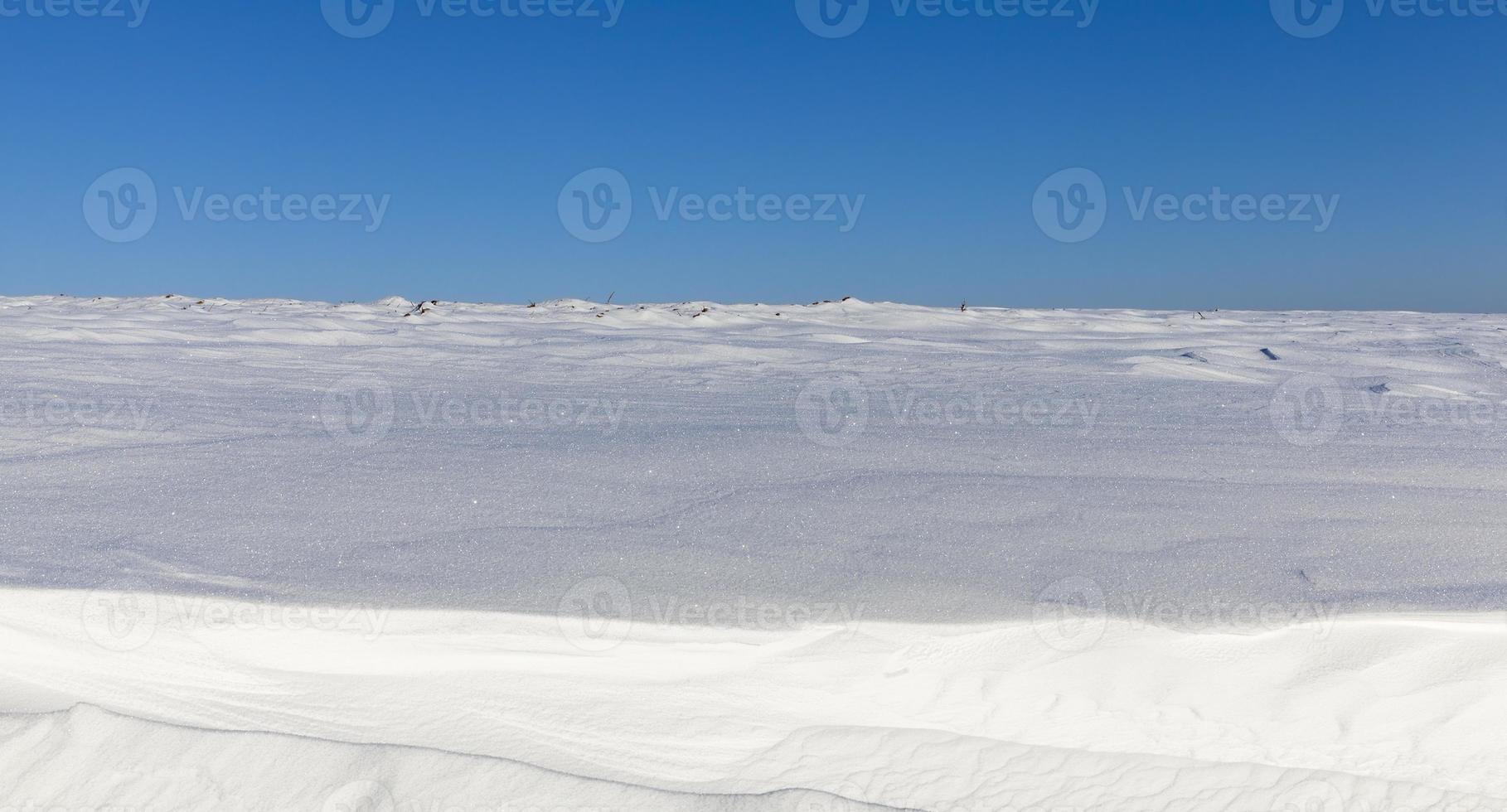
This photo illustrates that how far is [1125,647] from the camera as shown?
139 cm

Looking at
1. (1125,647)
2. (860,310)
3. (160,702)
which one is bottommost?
(160,702)

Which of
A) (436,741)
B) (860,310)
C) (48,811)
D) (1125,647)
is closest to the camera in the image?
(48,811)

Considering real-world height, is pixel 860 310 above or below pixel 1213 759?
above

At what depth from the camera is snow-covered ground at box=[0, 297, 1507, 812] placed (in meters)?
1.26

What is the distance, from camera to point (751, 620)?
1440 mm

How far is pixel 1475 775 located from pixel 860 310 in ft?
21.6

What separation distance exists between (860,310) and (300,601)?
6531 mm

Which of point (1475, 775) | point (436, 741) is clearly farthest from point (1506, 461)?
point (436, 741)

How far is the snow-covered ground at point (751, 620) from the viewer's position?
4.14 feet

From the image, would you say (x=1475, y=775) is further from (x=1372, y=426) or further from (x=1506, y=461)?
(x=1372, y=426)

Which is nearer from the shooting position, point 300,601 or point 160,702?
point 160,702

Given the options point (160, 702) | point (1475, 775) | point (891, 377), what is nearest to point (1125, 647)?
point (1475, 775)

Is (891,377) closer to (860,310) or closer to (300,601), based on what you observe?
(300,601)

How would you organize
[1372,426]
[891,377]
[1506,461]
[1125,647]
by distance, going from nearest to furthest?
[1125,647]
[1506,461]
[1372,426]
[891,377]
